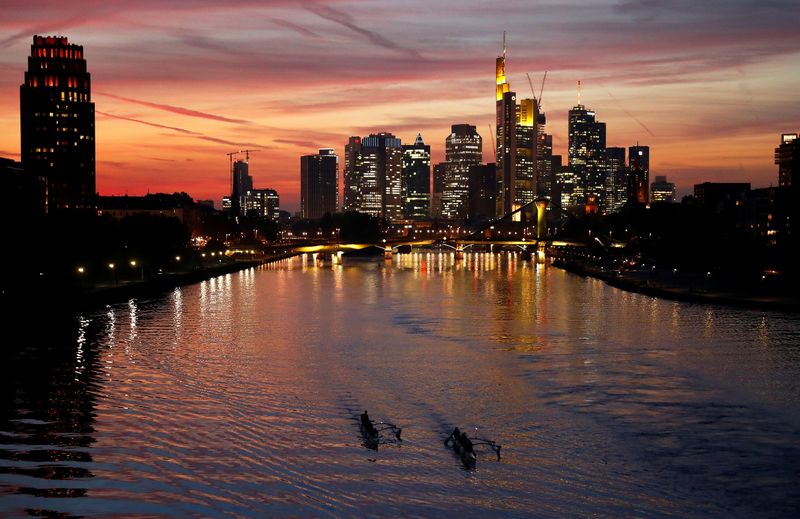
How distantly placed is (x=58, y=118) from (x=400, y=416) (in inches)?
5322

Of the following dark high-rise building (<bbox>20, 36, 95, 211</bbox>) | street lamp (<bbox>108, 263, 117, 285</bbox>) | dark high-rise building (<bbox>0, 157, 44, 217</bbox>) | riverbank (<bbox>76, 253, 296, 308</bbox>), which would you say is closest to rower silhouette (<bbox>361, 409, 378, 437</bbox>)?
riverbank (<bbox>76, 253, 296, 308</bbox>)

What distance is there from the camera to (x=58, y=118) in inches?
5896

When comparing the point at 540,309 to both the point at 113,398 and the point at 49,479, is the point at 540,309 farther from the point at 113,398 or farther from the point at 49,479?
the point at 49,479

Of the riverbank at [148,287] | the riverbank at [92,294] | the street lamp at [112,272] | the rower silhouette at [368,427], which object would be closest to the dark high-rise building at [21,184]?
the street lamp at [112,272]

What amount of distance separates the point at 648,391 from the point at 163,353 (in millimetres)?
18043

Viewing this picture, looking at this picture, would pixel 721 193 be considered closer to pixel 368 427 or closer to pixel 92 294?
pixel 92 294

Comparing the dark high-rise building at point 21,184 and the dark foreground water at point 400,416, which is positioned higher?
the dark high-rise building at point 21,184

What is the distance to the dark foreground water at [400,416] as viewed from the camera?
18.9m

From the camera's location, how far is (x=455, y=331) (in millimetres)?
47344

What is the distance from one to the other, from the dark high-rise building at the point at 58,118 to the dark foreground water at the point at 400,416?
347 feet

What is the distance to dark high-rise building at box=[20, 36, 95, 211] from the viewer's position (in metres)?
148

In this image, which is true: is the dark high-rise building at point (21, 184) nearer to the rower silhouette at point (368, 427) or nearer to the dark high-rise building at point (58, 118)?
the dark high-rise building at point (58, 118)

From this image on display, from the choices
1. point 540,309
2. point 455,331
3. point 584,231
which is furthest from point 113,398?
point 584,231

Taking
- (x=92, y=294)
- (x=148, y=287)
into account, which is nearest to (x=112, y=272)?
(x=148, y=287)
